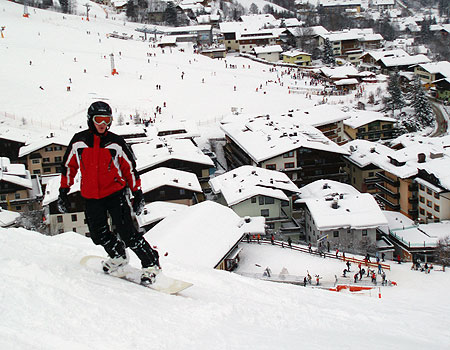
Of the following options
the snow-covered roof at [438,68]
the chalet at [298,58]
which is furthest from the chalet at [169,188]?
the chalet at [298,58]

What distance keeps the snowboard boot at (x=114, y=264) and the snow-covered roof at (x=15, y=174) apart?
21.7m

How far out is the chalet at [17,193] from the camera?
82.5 ft

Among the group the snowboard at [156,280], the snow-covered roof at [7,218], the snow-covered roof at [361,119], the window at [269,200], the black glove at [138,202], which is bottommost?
the window at [269,200]

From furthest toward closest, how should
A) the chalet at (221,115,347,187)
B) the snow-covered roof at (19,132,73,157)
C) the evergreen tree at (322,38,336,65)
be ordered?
the evergreen tree at (322,38,336,65)
the snow-covered roof at (19,132,73,157)
the chalet at (221,115,347,187)

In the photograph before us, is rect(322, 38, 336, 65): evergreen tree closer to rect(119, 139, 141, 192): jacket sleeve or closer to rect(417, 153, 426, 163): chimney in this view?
rect(417, 153, 426, 163): chimney

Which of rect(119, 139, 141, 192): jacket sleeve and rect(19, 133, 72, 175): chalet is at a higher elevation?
rect(119, 139, 141, 192): jacket sleeve

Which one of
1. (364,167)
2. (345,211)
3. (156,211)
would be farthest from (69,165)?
(364,167)

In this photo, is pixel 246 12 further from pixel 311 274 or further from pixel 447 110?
pixel 311 274

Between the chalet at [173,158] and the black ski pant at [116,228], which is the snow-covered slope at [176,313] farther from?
the chalet at [173,158]

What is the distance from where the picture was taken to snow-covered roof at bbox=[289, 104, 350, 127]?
35594mm

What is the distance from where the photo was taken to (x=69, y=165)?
4.70m

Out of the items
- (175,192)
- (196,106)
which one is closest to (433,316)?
(175,192)

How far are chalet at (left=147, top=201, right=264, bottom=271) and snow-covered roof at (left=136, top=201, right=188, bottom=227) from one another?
2446 mm

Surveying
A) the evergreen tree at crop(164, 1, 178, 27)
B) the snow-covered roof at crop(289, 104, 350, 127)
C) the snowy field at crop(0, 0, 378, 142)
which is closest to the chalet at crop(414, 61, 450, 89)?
the snowy field at crop(0, 0, 378, 142)
